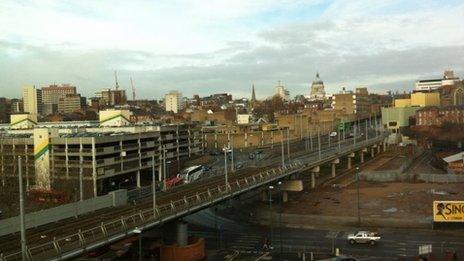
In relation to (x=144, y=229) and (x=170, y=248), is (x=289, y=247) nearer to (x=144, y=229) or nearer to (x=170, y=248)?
(x=170, y=248)

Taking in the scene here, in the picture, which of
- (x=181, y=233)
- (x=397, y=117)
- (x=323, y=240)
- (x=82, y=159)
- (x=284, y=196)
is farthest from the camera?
(x=397, y=117)

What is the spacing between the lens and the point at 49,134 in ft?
243

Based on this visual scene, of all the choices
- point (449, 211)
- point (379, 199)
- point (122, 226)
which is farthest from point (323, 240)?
point (379, 199)

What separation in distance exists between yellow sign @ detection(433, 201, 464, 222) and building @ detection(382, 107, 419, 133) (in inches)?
4942

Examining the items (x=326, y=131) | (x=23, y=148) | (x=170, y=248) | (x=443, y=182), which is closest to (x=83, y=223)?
(x=170, y=248)

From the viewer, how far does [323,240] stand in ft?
151

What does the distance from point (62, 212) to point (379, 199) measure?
4105cm

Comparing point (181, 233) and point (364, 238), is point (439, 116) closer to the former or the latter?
point (364, 238)

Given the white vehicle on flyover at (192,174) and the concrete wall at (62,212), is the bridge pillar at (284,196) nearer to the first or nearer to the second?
the white vehicle on flyover at (192,174)

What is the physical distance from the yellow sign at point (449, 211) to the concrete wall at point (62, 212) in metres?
28.1

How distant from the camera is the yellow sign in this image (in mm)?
48281

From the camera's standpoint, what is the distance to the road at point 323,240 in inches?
1603

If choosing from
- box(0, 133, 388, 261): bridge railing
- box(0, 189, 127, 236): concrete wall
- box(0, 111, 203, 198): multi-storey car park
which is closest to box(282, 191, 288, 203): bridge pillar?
box(0, 133, 388, 261): bridge railing

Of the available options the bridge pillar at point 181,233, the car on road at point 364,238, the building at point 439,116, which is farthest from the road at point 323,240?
the building at point 439,116
